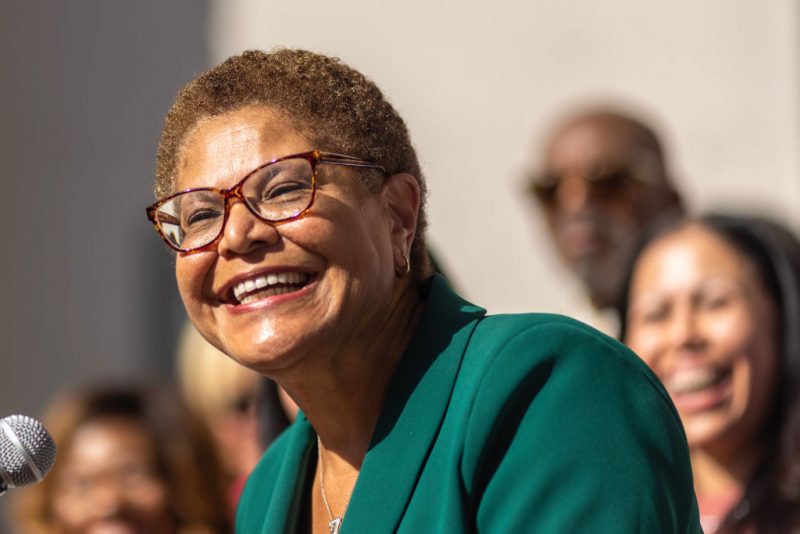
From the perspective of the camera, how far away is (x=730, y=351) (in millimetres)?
3896

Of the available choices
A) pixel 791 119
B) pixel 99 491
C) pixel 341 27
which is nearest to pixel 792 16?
pixel 791 119

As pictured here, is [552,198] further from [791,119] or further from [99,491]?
[791,119]

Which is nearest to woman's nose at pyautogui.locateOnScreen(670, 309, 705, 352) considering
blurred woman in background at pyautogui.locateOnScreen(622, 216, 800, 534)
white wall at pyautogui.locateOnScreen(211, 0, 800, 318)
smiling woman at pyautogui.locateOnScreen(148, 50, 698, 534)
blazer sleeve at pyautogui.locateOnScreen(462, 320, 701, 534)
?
blurred woman in background at pyautogui.locateOnScreen(622, 216, 800, 534)

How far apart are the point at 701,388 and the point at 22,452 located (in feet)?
6.88

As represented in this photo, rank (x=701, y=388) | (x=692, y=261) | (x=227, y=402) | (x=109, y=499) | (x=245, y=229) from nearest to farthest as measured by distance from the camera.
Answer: (x=245, y=229) → (x=701, y=388) → (x=692, y=261) → (x=109, y=499) → (x=227, y=402)

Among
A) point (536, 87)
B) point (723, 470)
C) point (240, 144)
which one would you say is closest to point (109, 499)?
point (723, 470)

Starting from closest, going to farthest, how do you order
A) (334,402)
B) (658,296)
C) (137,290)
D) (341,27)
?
(334,402)
(658,296)
(341,27)
(137,290)

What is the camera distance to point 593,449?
2172 millimetres

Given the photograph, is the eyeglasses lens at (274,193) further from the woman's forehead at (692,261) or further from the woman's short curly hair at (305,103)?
the woman's forehead at (692,261)

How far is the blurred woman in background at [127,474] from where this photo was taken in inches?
180

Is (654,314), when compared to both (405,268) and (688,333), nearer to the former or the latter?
(688,333)

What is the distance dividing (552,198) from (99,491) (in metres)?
2.29

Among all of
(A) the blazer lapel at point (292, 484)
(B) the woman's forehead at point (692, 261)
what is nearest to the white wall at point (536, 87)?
(B) the woman's forehead at point (692, 261)

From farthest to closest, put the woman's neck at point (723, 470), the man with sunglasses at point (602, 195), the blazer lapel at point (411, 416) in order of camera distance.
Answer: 1. the man with sunglasses at point (602, 195)
2. the woman's neck at point (723, 470)
3. the blazer lapel at point (411, 416)
